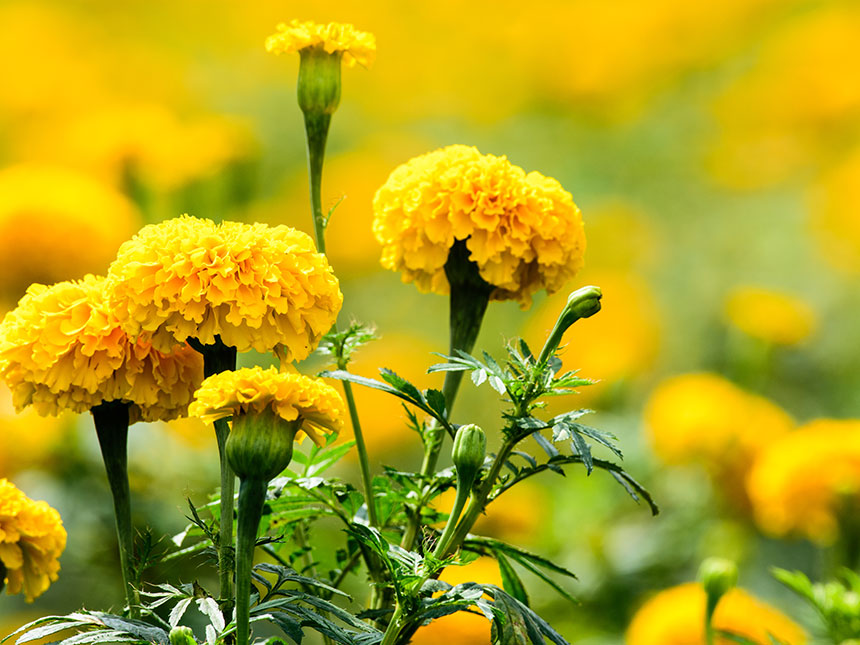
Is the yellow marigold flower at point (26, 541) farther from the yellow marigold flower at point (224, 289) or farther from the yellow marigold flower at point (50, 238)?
the yellow marigold flower at point (50, 238)

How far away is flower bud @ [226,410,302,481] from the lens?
709mm

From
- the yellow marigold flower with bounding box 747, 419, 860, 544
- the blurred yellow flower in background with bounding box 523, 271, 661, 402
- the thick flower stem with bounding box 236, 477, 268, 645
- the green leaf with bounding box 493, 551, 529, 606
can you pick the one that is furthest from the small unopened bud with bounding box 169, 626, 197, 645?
the blurred yellow flower in background with bounding box 523, 271, 661, 402

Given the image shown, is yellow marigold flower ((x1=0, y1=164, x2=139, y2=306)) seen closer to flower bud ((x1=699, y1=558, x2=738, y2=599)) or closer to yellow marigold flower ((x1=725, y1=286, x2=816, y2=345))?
flower bud ((x1=699, y1=558, x2=738, y2=599))

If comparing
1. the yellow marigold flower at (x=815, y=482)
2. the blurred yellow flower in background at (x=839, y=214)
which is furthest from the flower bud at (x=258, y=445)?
the blurred yellow flower in background at (x=839, y=214)

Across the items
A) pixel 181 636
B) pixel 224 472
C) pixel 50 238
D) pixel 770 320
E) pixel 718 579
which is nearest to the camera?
pixel 181 636

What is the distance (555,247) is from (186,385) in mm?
334

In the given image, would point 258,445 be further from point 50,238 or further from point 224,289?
point 50,238

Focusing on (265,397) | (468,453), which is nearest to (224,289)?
(265,397)

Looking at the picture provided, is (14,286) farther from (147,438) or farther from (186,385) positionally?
(186,385)

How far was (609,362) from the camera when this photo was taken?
2936 mm

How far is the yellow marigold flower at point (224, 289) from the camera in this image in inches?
29.6

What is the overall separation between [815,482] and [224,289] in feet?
4.50

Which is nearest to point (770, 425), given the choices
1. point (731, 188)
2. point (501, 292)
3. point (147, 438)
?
point (147, 438)

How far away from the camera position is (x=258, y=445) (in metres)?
0.71
